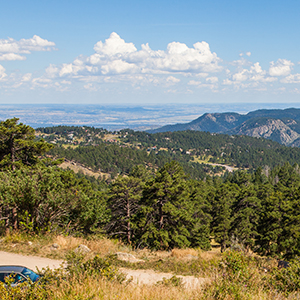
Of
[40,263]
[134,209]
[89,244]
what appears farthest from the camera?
[134,209]

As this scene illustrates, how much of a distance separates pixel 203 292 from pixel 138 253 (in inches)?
→ 272

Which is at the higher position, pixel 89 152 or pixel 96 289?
pixel 96 289

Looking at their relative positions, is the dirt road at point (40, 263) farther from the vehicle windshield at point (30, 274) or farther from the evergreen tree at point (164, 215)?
the evergreen tree at point (164, 215)

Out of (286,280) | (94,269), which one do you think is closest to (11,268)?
(94,269)

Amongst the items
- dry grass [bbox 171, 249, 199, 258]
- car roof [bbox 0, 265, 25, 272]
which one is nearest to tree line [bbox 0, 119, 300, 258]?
dry grass [bbox 171, 249, 199, 258]

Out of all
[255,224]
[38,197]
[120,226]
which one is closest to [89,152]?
[255,224]

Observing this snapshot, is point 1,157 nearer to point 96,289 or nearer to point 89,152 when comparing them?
point 96,289

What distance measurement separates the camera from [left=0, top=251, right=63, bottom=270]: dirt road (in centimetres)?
981

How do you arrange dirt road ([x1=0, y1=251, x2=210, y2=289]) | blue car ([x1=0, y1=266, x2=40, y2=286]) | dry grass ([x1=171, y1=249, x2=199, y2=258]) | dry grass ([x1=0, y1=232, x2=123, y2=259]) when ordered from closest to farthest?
1. blue car ([x1=0, y1=266, x2=40, y2=286])
2. dirt road ([x1=0, y1=251, x2=210, y2=289])
3. dry grass ([x1=0, y1=232, x2=123, y2=259])
4. dry grass ([x1=171, y1=249, x2=199, y2=258])

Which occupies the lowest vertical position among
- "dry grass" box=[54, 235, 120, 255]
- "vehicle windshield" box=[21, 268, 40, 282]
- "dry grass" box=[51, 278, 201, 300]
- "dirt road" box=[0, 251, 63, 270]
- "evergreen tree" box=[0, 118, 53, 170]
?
"dry grass" box=[54, 235, 120, 255]

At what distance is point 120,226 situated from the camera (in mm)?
25359

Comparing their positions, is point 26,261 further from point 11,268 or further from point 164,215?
point 164,215

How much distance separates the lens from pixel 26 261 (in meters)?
10.1

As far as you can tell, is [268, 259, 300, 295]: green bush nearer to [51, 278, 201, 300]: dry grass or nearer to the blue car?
[51, 278, 201, 300]: dry grass
